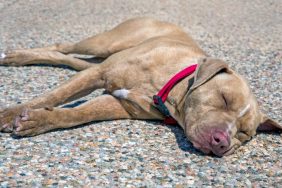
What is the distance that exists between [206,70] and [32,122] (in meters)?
1.65

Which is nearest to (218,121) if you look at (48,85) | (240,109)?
(240,109)

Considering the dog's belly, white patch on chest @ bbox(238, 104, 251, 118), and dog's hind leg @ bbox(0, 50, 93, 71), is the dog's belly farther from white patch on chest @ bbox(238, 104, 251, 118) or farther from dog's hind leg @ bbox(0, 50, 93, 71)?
dog's hind leg @ bbox(0, 50, 93, 71)

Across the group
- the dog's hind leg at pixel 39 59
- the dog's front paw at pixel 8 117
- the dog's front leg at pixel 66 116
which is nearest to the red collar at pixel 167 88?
the dog's front leg at pixel 66 116

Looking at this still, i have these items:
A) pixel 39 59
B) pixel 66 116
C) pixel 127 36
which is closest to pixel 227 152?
pixel 66 116

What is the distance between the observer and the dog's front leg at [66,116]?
4.43 meters

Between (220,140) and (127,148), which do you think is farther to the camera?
(127,148)

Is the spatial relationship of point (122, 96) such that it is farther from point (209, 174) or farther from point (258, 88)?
point (258, 88)

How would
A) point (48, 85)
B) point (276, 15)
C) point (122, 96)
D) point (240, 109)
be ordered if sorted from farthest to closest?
1. point (276, 15)
2. point (48, 85)
3. point (122, 96)
4. point (240, 109)

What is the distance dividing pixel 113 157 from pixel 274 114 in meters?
2.56

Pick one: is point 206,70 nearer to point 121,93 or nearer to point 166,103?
point 166,103

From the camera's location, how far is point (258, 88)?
23.5 feet

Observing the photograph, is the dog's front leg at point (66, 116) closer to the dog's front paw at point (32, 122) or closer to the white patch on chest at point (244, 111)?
the dog's front paw at point (32, 122)

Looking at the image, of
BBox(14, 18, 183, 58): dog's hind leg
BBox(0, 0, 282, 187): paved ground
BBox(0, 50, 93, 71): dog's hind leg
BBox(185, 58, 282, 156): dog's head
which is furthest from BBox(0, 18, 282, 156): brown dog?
BBox(0, 50, 93, 71): dog's hind leg

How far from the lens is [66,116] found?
15.6 feet
